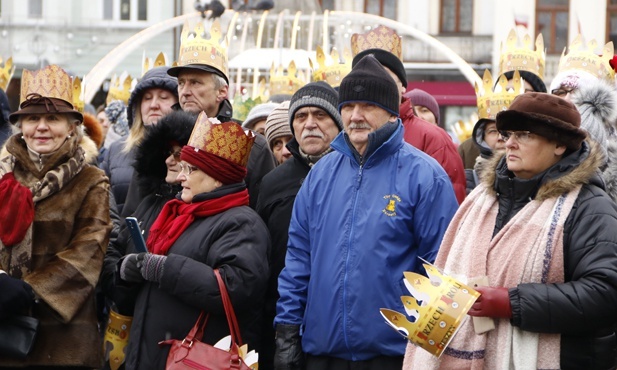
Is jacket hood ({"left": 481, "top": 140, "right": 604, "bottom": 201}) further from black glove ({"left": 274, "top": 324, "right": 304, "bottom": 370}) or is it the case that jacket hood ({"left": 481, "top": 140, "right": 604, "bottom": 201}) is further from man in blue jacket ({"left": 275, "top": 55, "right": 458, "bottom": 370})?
black glove ({"left": 274, "top": 324, "right": 304, "bottom": 370})

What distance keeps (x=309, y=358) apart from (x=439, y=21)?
83.5 ft

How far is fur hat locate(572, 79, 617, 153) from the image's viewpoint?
221 inches

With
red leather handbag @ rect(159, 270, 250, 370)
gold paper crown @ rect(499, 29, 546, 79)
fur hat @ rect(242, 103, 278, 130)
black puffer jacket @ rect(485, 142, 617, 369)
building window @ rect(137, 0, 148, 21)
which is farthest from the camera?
building window @ rect(137, 0, 148, 21)

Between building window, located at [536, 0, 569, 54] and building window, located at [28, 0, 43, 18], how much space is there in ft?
39.2

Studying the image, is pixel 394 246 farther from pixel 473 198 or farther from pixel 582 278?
pixel 582 278

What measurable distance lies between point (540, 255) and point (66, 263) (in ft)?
7.66

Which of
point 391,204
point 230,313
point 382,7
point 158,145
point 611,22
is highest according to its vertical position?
point 382,7

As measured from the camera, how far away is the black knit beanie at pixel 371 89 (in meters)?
5.34

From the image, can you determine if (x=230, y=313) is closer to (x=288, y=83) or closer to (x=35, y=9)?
(x=288, y=83)

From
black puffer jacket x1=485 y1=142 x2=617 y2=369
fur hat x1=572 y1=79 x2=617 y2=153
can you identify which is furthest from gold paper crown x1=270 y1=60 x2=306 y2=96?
black puffer jacket x1=485 y1=142 x2=617 y2=369

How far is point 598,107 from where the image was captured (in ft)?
18.6

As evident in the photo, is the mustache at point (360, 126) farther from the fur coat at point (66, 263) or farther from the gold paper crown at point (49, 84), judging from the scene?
the gold paper crown at point (49, 84)

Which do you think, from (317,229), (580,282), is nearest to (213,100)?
(317,229)

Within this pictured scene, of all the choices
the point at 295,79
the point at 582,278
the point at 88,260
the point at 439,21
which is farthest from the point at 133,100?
the point at 439,21
